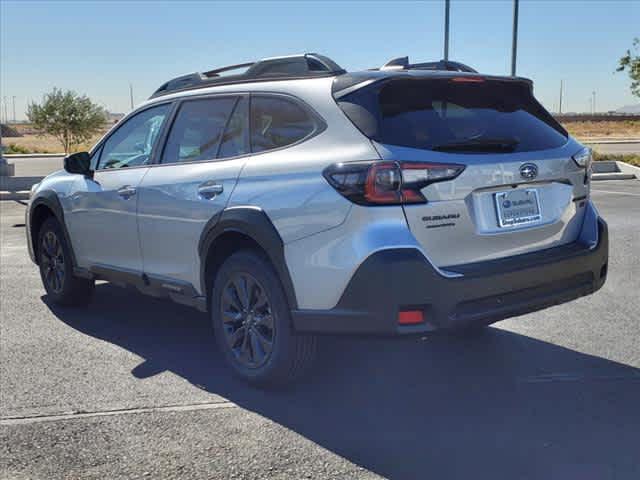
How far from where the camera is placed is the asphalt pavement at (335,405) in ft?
11.8

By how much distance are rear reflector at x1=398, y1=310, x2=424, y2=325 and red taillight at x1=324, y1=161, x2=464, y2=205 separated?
0.54 m

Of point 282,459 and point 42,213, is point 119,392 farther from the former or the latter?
point 42,213

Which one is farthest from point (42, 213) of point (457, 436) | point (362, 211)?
point (457, 436)

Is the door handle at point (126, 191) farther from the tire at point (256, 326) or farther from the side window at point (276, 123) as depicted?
the side window at point (276, 123)

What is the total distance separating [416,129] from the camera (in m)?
3.99

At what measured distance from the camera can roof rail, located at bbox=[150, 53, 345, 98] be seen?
451 cm

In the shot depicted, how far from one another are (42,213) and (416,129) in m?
4.25

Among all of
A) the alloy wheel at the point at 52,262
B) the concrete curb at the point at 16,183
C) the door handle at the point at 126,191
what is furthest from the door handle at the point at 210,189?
the concrete curb at the point at 16,183

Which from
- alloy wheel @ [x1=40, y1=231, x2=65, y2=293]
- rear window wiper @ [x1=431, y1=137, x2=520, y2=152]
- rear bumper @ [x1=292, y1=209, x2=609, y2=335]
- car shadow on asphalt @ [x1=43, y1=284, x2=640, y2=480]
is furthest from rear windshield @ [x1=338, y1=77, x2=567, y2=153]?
alloy wheel @ [x1=40, y1=231, x2=65, y2=293]

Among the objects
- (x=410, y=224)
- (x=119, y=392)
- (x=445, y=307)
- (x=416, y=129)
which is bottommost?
(x=119, y=392)

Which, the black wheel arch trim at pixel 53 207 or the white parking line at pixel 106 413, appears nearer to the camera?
the white parking line at pixel 106 413

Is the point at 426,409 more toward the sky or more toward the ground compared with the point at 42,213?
more toward the ground

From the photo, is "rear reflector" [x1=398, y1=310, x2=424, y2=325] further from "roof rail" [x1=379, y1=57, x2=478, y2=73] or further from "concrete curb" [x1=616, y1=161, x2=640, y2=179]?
"concrete curb" [x1=616, y1=161, x2=640, y2=179]

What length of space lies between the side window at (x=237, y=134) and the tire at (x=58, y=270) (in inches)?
91.2
